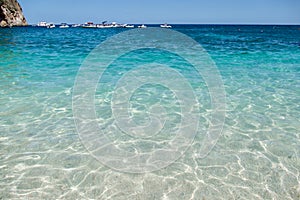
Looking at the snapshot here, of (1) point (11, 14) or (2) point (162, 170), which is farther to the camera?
(1) point (11, 14)

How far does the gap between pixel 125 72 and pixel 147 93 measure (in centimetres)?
542

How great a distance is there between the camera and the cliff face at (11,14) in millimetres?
97438

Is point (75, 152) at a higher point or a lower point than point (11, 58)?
higher

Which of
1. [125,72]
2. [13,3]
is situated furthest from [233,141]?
[13,3]

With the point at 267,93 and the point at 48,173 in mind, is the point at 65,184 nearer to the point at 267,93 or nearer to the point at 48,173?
the point at 48,173

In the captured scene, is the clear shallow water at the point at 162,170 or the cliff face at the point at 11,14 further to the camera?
the cliff face at the point at 11,14

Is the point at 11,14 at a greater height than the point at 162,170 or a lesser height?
lesser

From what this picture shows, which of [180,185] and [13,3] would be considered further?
[13,3]

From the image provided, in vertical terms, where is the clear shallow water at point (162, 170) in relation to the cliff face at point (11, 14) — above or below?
above

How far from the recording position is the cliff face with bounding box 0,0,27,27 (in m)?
97.4

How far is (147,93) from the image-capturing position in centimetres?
1316

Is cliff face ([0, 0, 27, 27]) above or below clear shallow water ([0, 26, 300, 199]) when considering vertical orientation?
below

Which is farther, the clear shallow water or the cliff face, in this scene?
the cliff face

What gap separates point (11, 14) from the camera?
104625 millimetres
